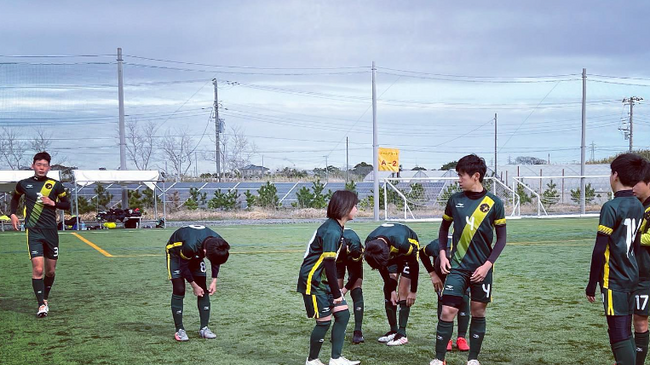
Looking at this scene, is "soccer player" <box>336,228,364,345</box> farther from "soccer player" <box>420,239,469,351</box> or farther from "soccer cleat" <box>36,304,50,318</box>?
"soccer cleat" <box>36,304,50,318</box>

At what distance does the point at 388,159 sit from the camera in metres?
33.3

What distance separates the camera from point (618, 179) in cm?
467

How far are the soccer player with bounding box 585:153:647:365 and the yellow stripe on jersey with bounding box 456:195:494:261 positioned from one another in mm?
Result: 960

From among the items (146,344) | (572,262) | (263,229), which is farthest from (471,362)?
(263,229)

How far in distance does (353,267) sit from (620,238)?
2.73m

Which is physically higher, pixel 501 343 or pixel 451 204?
pixel 451 204

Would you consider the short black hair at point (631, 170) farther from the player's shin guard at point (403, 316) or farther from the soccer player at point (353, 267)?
the player's shin guard at point (403, 316)

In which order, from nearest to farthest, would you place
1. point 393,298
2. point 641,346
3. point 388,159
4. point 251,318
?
1. point 641,346
2. point 393,298
3. point 251,318
4. point 388,159

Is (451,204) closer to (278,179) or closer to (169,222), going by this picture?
(169,222)

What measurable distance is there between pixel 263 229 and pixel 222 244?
1851 centimetres

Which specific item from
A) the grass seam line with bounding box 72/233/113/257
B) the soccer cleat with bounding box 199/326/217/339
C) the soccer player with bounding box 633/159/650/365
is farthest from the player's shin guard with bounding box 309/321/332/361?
the grass seam line with bounding box 72/233/113/257

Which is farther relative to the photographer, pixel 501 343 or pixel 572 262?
pixel 572 262

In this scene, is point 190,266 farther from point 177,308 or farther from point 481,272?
point 481,272

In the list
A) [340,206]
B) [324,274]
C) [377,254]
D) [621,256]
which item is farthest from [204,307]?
[621,256]
